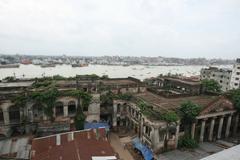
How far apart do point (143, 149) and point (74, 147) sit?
31.1 feet

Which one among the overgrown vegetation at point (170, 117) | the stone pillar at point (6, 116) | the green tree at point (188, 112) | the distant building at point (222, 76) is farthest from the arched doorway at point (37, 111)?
the distant building at point (222, 76)

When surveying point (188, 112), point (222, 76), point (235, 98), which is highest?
point (222, 76)

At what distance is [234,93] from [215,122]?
6.39 meters

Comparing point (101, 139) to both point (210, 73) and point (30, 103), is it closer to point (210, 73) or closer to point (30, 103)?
point (30, 103)

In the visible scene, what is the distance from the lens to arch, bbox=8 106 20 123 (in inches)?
1048

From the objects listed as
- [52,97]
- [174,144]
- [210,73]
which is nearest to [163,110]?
[174,144]

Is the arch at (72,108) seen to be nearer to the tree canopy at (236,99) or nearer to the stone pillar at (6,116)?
the stone pillar at (6,116)

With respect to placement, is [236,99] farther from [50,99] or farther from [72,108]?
[50,99]

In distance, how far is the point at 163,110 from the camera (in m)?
→ 25.3

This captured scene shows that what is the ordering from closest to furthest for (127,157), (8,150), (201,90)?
(8,150) < (127,157) < (201,90)

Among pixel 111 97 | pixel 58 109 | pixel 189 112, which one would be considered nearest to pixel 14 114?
pixel 58 109

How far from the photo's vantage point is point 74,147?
18938mm

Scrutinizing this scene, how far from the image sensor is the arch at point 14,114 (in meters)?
26.6

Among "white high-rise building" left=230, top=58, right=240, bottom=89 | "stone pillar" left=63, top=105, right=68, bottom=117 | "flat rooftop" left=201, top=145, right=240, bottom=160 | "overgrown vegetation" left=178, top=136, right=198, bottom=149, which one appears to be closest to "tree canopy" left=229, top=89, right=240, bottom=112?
"overgrown vegetation" left=178, top=136, right=198, bottom=149
